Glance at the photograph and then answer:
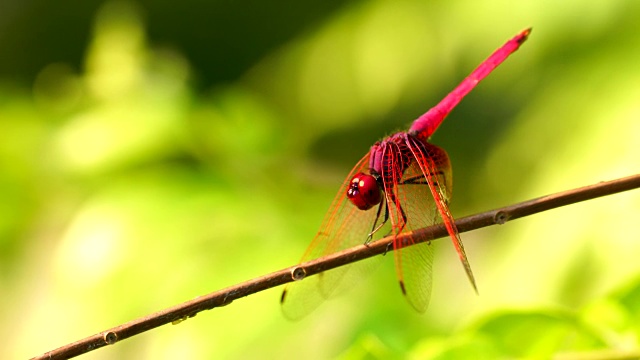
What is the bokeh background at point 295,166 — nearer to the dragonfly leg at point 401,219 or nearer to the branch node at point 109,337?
the dragonfly leg at point 401,219

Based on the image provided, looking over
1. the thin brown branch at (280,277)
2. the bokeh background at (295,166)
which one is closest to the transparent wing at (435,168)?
the thin brown branch at (280,277)

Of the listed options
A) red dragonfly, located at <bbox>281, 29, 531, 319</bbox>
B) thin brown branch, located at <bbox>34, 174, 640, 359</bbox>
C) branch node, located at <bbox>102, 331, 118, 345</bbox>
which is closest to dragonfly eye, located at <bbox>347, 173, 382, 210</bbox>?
red dragonfly, located at <bbox>281, 29, 531, 319</bbox>

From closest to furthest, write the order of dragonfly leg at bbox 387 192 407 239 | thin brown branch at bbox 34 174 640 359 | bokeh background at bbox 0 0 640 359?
thin brown branch at bbox 34 174 640 359
dragonfly leg at bbox 387 192 407 239
bokeh background at bbox 0 0 640 359

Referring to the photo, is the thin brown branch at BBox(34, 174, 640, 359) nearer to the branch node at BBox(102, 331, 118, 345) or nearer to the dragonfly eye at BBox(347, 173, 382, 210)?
the branch node at BBox(102, 331, 118, 345)

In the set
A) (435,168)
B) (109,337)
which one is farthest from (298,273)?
(435,168)

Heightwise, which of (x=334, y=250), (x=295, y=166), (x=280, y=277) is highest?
(x=280, y=277)

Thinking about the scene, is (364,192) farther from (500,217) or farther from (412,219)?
(500,217)
